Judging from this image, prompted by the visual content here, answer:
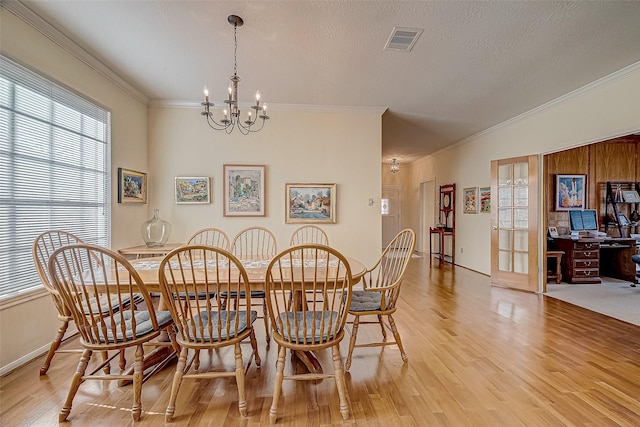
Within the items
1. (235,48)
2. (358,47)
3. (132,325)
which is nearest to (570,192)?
(358,47)

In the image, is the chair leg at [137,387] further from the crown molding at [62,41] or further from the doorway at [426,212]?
the doorway at [426,212]

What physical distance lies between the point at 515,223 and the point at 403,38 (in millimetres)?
3614

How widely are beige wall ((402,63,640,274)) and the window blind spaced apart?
18.5 feet

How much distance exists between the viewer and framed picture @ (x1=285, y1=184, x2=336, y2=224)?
4.41 m

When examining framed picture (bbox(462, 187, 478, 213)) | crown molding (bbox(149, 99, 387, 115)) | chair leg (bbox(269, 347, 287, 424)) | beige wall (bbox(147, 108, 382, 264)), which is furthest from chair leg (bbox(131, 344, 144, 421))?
framed picture (bbox(462, 187, 478, 213))

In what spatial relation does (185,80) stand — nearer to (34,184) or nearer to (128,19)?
(128,19)

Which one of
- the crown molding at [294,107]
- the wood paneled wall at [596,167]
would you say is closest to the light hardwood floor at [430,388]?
the wood paneled wall at [596,167]

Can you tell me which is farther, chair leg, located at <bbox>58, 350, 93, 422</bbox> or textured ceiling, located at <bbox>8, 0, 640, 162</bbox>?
textured ceiling, located at <bbox>8, 0, 640, 162</bbox>

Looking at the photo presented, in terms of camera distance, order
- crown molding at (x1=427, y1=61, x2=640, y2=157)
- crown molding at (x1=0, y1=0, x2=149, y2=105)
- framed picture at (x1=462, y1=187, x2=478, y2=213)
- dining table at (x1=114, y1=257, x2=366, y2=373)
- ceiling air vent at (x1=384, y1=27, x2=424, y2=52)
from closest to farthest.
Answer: dining table at (x1=114, y1=257, x2=366, y2=373) < crown molding at (x1=0, y1=0, x2=149, y2=105) < ceiling air vent at (x1=384, y1=27, x2=424, y2=52) < crown molding at (x1=427, y1=61, x2=640, y2=157) < framed picture at (x1=462, y1=187, x2=478, y2=213)

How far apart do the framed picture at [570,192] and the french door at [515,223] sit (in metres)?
1.20

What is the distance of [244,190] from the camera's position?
437 centimetres

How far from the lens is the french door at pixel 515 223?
451cm

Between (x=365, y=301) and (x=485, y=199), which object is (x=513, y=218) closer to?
(x=485, y=199)

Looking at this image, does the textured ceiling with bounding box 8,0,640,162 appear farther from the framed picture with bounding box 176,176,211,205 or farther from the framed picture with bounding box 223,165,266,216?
the framed picture with bounding box 176,176,211,205
